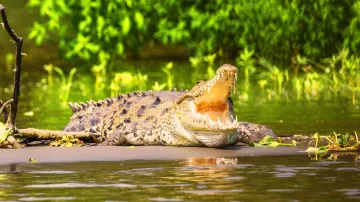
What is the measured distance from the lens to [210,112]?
13.4m

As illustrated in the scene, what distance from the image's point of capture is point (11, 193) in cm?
1027

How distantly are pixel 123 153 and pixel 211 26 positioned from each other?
21409 millimetres

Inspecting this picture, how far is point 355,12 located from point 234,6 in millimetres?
7102

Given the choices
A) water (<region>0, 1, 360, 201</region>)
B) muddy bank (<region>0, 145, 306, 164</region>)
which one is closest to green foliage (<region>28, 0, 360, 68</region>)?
water (<region>0, 1, 360, 201</region>)

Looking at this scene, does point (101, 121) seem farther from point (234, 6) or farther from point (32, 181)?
point (234, 6)

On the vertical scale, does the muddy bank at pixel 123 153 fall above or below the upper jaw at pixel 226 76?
below

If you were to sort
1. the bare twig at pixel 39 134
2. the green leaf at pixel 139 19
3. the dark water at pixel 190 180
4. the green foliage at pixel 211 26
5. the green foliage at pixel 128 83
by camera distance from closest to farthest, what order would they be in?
1. the dark water at pixel 190 180
2. the bare twig at pixel 39 134
3. the green foliage at pixel 128 83
4. the green foliage at pixel 211 26
5. the green leaf at pixel 139 19

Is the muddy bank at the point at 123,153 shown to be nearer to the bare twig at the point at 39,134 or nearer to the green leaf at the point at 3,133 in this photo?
the green leaf at the point at 3,133

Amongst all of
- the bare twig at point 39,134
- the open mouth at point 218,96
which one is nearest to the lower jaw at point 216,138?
the open mouth at point 218,96

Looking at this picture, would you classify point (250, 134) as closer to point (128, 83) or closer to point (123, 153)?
point (123, 153)

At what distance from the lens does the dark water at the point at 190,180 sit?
9.98m

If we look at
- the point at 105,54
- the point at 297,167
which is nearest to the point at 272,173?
the point at 297,167

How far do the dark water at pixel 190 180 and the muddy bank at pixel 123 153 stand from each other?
0.34m

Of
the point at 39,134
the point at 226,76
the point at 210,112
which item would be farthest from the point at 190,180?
the point at 39,134
